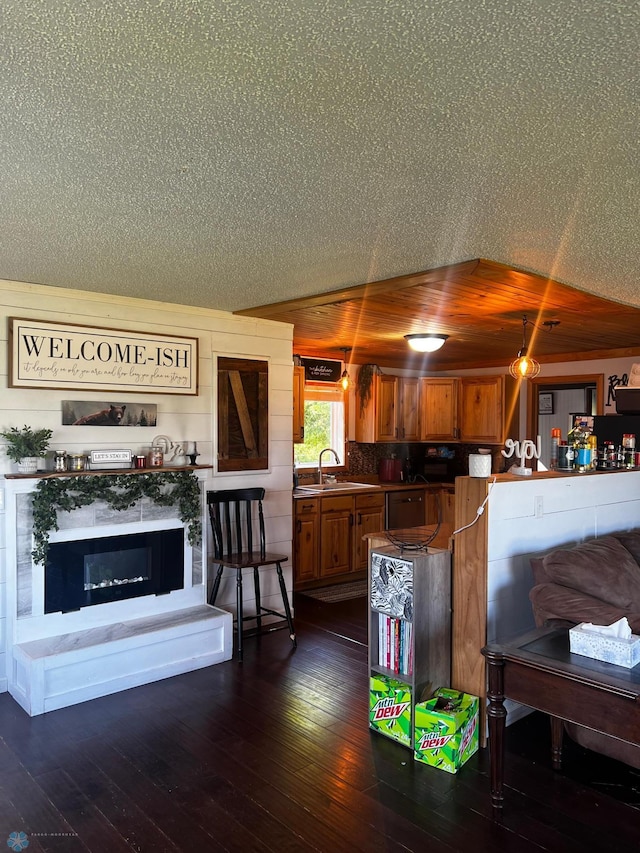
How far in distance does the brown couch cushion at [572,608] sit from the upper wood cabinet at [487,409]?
4.23m

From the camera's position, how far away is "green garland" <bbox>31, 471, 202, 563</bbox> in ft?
12.0

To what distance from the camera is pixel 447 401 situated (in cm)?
748

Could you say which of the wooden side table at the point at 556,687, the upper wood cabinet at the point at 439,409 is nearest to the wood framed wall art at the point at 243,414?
the wooden side table at the point at 556,687

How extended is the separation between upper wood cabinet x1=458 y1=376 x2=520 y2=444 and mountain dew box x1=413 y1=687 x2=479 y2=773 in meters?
4.42

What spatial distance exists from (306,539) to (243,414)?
1.67 meters

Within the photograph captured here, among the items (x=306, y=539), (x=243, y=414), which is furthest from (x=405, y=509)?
(x=243, y=414)

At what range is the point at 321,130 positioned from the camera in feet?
5.69

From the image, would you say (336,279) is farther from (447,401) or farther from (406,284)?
(447,401)

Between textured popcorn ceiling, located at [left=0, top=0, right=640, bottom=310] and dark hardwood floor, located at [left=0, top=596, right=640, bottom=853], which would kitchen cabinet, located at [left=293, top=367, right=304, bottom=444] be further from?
textured popcorn ceiling, located at [left=0, top=0, right=640, bottom=310]

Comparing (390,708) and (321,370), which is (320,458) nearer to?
Result: (321,370)

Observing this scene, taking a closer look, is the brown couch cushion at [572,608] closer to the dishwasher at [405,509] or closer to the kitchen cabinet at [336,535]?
the kitchen cabinet at [336,535]

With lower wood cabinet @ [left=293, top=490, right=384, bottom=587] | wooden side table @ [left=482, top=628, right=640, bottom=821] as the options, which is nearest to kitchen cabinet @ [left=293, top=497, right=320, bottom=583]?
lower wood cabinet @ [left=293, top=490, right=384, bottom=587]

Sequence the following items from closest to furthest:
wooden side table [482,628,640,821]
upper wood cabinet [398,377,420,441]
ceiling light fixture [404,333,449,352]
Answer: wooden side table [482,628,640,821] < ceiling light fixture [404,333,449,352] < upper wood cabinet [398,377,420,441]

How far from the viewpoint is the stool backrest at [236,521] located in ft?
14.8
